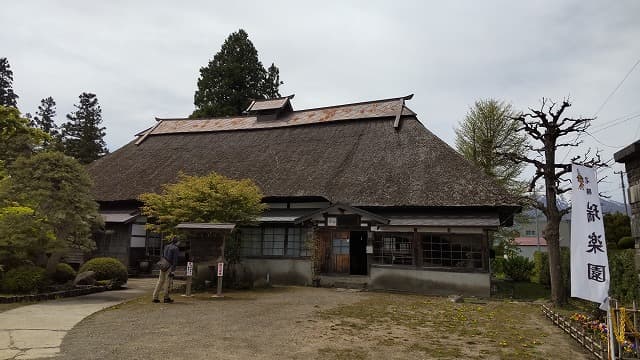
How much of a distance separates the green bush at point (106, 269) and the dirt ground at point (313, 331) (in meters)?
3.29

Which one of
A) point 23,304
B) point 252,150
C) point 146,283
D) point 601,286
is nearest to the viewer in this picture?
point 601,286

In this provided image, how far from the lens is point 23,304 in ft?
33.6

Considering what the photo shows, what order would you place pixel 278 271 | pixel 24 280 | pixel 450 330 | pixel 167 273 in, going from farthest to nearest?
pixel 278 271, pixel 167 273, pixel 24 280, pixel 450 330

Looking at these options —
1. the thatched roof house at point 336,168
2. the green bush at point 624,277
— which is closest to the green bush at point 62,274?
the thatched roof house at point 336,168

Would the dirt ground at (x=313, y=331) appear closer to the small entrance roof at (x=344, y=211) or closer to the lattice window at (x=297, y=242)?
the small entrance roof at (x=344, y=211)

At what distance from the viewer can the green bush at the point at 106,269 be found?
14156 millimetres

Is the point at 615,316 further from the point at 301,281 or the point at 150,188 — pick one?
the point at 150,188

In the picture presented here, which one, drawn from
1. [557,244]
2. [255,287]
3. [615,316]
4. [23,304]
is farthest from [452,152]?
[23,304]

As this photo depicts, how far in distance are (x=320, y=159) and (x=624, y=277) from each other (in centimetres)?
1295

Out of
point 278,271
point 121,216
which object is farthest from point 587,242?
point 121,216

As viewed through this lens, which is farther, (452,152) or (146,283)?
(452,152)

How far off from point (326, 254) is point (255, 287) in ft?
11.1

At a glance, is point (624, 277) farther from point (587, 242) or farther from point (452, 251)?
point (452, 251)

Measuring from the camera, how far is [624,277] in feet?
32.6
